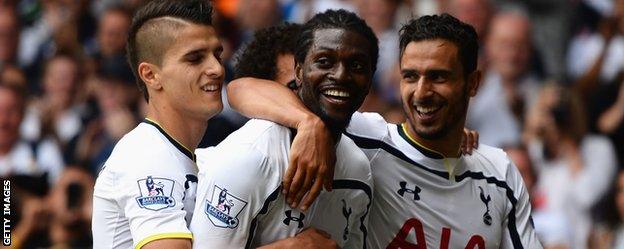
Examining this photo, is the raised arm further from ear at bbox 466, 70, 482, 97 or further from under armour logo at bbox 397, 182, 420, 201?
ear at bbox 466, 70, 482, 97

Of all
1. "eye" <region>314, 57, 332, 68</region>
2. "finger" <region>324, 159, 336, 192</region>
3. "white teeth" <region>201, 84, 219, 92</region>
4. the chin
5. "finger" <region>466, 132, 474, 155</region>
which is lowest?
"finger" <region>324, 159, 336, 192</region>

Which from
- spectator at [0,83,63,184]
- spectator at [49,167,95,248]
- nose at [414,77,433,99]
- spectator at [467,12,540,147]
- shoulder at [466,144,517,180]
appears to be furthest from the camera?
spectator at [0,83,63,184]

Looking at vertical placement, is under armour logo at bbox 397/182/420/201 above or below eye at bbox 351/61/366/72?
below

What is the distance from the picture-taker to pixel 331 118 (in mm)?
5184

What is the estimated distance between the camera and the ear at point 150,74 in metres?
5.48

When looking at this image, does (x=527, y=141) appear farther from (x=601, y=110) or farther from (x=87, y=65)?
(x=87, y=65)

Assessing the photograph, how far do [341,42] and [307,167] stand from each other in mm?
507

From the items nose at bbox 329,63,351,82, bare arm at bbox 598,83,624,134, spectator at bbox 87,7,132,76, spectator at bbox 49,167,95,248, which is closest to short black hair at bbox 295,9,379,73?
nose at bbox 329,63,351,82

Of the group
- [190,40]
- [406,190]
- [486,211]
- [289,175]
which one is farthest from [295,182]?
[486,211]

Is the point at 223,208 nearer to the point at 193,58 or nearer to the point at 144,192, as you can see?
the point at 144,192

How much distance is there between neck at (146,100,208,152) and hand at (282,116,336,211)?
2.05 feet

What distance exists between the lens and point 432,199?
19.1ft

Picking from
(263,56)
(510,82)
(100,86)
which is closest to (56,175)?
(100,86)

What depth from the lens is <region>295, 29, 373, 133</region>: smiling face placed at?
5.12 m
